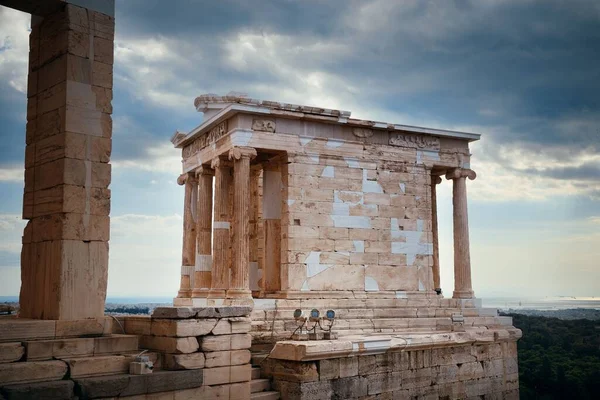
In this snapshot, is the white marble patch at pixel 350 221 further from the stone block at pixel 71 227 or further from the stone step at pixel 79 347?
the stone block at pixel 71 227

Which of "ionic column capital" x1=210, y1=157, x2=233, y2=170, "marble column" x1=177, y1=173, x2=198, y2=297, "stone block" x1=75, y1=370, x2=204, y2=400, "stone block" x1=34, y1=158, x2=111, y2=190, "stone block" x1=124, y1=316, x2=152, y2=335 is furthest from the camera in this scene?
"marble column" x1=177, y1=173, x2=198, y2=297

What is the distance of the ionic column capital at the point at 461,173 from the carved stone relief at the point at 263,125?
21.6ft

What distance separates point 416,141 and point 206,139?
262 inches

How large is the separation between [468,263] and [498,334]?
340 centimetres

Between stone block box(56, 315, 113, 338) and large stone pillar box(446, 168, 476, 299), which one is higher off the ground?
large stone pillar box(446, 168, 476, 299)

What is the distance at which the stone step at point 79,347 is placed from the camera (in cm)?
986

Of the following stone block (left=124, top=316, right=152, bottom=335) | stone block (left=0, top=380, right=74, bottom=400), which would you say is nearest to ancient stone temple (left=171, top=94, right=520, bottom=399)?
stone block (left=124, top=316, right=152, bottom=335)

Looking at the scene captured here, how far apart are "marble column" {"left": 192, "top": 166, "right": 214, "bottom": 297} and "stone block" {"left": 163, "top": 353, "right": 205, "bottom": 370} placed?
9682 mm

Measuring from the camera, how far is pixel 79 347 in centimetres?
1035

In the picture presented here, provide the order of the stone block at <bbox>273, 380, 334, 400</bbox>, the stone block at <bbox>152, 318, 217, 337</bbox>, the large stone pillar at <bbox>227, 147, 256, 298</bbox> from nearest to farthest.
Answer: the stone block at <bbox>152, 318, 217, 337</bbox>
the stone block at <bbox>273, 380, 334, 400</bbox>
the large stone pillar at <bbox>227, 147, 256, 298</bbox>

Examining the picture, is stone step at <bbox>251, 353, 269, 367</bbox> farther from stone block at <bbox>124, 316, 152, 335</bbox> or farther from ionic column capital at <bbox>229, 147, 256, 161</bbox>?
ionic column capital at <bbox>229, 147, 256, 161</bbox>

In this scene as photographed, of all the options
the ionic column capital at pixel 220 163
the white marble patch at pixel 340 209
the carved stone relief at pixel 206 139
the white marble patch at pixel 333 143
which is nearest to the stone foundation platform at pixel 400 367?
the white marble patch at pixel 340 209

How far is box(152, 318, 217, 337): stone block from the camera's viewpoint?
36.9ft

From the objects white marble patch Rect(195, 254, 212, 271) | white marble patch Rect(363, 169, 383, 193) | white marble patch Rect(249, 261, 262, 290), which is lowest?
white marble patch Rect(249, 261, 262, 290)
